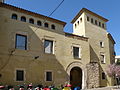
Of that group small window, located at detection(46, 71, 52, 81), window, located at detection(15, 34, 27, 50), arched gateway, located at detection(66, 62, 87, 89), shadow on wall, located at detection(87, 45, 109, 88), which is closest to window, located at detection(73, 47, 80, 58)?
arched gateway, located at detection(66, 62, 87, 89)

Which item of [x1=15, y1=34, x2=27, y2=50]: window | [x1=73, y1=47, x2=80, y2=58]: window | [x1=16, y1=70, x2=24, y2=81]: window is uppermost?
[x1=15, y1=34, x2=27, y2=50]: window

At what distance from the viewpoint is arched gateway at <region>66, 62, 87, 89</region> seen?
69.3 feet

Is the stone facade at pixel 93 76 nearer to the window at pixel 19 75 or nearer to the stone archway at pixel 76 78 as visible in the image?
the stone archway at pixel 76 78

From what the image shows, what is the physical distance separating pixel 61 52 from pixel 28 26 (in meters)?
5.51

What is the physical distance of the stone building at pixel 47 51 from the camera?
1680cm

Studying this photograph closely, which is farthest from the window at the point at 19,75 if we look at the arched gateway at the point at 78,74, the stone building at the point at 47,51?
the arched gateway at the point at 78,74

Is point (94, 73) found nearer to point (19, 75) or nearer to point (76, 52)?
point (76, 52)

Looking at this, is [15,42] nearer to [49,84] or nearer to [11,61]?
[11,61]

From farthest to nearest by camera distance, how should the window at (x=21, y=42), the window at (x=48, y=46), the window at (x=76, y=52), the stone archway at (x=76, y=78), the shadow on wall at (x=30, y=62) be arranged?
the stone archway at (x=76, y=78) < the window at (x=76, y=52) < the window at (x=48, y=46) < the window at (x=21, y=42) < the shadow on wall at (x=30, y=62)

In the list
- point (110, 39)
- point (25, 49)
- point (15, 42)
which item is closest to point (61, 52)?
point (25, 49)

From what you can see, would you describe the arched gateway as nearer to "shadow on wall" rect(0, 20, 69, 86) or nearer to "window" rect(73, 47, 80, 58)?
"window" rect(73, 47, 80, 58)

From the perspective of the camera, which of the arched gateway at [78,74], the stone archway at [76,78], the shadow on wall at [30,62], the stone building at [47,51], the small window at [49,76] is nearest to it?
the shadow on wall at [30,62]

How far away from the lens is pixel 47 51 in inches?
774

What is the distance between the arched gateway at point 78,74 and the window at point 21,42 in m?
6.61
